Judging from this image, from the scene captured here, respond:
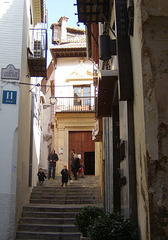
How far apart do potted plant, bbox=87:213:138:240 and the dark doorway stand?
17.6 m

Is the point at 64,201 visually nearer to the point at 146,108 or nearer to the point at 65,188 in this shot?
the point at 65,188

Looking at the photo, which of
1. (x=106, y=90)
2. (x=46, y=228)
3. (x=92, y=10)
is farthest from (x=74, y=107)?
(x=106, y=90)

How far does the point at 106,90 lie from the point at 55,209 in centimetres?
727

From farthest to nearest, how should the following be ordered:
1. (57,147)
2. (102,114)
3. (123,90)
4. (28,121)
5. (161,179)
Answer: (57,147), (28,121), (102,114), (123,90), (161,179)

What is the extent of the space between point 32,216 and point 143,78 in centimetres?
981

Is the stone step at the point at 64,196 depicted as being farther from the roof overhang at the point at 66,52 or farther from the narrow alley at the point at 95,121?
the roof overhang at the point at 66,52

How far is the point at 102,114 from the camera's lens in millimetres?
9133

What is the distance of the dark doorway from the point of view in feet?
72.8

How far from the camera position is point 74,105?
2264 centimetres

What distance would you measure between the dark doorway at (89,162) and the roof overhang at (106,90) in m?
13.5

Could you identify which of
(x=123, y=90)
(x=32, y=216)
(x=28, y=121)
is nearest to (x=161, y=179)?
(x=123, y=90)

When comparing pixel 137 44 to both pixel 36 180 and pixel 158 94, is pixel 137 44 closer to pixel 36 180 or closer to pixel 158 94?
pixel 158 94

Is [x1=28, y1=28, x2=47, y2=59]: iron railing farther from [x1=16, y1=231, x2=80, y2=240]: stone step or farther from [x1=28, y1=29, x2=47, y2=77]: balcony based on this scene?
[x1=16, y1=231, x2=80, y2=240]: stone step

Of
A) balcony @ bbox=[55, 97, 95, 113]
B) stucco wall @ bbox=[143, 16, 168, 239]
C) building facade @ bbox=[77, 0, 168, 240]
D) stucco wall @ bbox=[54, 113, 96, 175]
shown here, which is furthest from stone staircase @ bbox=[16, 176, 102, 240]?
stucco wall @ bbox=[143, 16, 168, 239]
